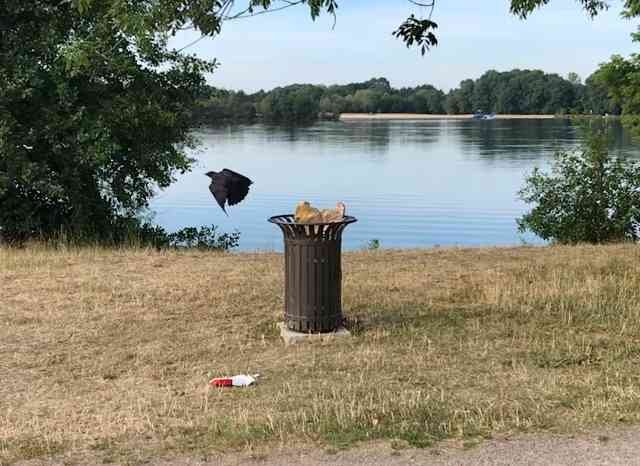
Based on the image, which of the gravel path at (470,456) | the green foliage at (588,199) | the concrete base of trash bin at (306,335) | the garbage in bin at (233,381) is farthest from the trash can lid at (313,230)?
the green foliage at (588,199)

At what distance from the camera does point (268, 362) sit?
5363mm

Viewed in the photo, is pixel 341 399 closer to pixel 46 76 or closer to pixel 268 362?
pixel 268 362

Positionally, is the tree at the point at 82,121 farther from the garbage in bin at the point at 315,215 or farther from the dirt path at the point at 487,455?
the dirt path at the point at 487,455

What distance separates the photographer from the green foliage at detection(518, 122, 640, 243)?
14.1m

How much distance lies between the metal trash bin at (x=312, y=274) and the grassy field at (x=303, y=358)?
247 millimetres

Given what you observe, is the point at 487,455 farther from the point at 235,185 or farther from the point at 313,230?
the point at 235,185

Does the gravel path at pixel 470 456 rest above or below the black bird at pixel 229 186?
below

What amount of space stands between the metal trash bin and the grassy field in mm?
247

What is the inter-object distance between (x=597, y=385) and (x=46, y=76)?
30.2 ft

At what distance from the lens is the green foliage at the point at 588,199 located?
14.1 metres

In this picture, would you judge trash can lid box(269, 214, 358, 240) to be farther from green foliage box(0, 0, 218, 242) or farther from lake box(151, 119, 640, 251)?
lake box(151, 119, 640, 251)

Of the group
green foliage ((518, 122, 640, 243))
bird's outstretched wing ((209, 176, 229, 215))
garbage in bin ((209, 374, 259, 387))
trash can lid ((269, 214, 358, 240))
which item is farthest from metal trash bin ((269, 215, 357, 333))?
green foliage ((518, 122, 640, 243))

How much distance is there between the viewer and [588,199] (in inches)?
559

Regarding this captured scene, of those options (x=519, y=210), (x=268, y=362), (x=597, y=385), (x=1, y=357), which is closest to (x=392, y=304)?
(x=268, y=362)
